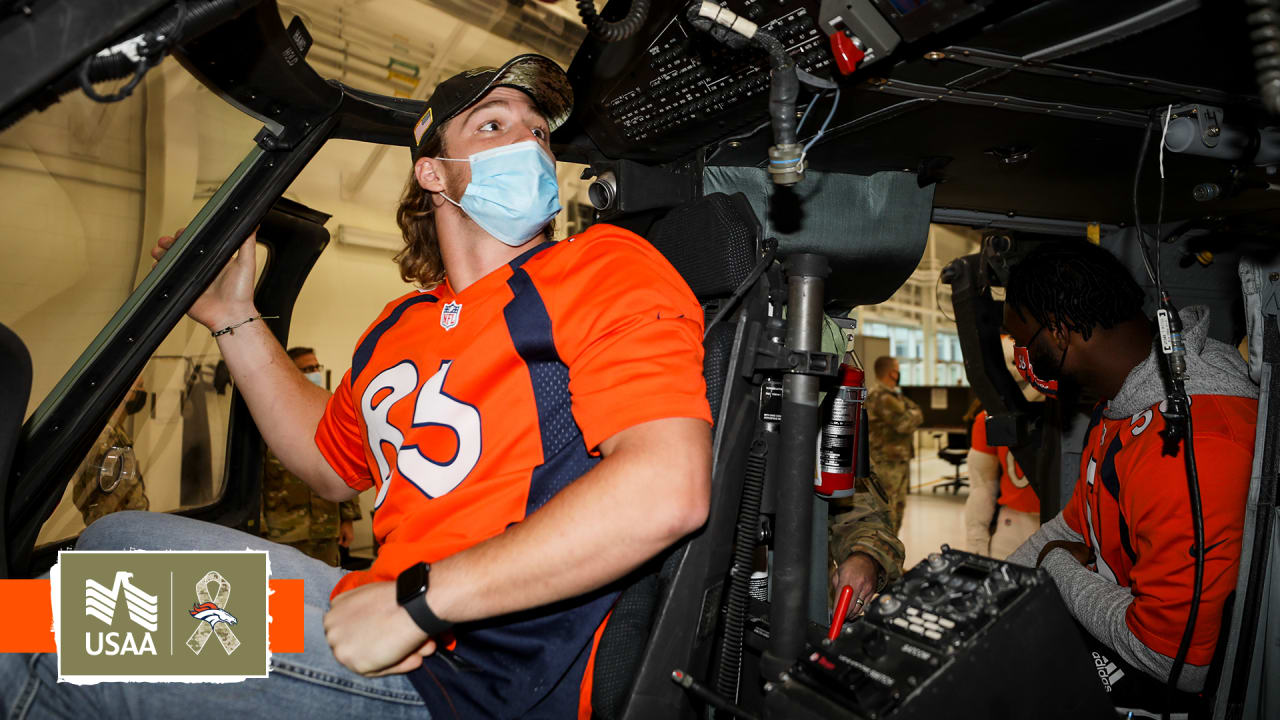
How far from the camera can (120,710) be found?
1254 millimetres

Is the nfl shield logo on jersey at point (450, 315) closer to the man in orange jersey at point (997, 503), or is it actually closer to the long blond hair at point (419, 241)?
the long blond hair at point (419, 241)

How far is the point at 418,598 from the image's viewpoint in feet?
3.79

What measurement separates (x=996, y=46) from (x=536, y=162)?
99 centimetres

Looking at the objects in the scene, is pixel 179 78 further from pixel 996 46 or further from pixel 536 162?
pixel 996 46

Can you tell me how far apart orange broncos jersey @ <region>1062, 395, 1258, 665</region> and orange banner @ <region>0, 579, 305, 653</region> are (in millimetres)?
2022

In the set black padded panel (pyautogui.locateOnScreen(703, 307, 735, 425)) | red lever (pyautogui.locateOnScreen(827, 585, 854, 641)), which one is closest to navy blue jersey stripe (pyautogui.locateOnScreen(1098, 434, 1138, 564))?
red lever (pyautogui.locateOnScreen(827, 585, 854, 641))

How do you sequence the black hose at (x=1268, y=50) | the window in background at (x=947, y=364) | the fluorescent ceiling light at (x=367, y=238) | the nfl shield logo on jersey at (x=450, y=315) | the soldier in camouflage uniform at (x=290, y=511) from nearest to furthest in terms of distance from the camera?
the black hose at (x=1268, y=50) < the nfl shield logo on jersey at (x=450, y=315) < the soldier in camouflage uniform at (x=290, y=511) < the fluorescent ceiling light at (x=367, y=238) < the window in background at (x=947, y=364)

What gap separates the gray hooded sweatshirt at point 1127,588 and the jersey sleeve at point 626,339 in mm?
1424

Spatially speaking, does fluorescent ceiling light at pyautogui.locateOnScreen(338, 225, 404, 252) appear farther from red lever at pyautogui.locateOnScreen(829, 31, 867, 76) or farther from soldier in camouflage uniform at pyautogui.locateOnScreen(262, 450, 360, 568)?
red lever at pyautogui.locateOnScreen(829, 31, 867, 76)

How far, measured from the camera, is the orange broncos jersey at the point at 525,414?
1.26 meters

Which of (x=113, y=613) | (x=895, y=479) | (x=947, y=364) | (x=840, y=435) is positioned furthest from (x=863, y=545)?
(x=947, y=364)

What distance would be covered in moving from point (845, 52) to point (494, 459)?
3.23ft

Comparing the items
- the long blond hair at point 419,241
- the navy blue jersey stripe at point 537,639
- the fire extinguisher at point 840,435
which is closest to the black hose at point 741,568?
the navy blue jersey stripe at point 537,639

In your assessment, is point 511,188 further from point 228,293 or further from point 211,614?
point 211,614
